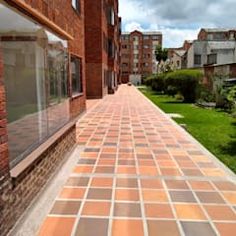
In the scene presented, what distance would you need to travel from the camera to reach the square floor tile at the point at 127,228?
138 inches

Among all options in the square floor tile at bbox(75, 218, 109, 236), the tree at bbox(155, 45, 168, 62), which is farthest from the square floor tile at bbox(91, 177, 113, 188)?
the tree at bbox(155, 45, 168, 62)

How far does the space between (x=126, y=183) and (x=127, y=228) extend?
4.99 feet

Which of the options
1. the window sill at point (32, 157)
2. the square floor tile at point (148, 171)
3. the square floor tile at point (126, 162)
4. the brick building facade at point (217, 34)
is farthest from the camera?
the brick building facade at point (217, 34)

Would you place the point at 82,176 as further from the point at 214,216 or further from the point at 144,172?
the point at 214,216

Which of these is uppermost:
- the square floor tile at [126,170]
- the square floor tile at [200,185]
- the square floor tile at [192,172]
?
the square floor tile at [200,185]

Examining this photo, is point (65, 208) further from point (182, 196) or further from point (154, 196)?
point (182, 196)

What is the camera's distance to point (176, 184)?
5090 millimetres

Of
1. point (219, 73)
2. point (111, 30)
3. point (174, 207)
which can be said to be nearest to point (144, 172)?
point (174, 207)

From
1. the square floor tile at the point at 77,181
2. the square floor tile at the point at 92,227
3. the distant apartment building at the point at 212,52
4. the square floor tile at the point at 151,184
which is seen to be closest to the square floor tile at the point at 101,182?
the square floor tile at the point at 77,181

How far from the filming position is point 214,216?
396cm

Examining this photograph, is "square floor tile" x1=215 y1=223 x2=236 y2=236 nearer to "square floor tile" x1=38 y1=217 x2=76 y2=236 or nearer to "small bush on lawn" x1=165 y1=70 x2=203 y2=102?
"square floor tile" x1=38 y1=217 x2=76 y2=236

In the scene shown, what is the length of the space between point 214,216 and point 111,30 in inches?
1096

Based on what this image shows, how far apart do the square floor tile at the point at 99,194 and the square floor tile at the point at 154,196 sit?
0.53m

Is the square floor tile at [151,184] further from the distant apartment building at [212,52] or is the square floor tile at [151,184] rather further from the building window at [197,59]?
the building window at [197,59]
